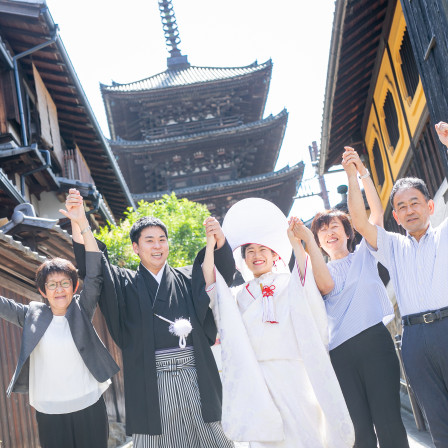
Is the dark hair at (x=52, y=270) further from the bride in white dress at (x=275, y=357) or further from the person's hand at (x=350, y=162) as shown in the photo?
the person's hand at (x=350, y=162)

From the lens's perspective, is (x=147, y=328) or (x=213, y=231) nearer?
(x=147, y=328)

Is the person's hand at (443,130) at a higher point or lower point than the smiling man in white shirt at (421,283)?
higher

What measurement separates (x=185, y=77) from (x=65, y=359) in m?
25.2

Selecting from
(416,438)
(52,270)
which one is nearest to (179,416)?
(52,270)

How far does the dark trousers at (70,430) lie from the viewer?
3287 millimetres

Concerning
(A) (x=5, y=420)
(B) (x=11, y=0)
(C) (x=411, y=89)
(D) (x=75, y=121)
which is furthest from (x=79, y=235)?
(D) (x=75, y=121)

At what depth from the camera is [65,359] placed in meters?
3.43

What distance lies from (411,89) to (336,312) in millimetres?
6222

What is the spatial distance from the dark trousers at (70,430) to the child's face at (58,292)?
0.60 metres

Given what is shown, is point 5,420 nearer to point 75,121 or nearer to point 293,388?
point 293,388

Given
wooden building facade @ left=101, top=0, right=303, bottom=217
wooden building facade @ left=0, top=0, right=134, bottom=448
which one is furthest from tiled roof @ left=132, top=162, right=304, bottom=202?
wooden building facade @ left=0, top=0, right=134, bottom=448

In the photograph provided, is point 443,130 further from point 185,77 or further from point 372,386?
point 185,77

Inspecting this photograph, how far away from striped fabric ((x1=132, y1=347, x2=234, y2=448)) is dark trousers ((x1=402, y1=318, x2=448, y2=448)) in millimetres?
1072

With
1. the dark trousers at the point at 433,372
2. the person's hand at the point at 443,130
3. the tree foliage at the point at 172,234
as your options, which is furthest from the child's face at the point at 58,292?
the tree foliage at the point at 172,234
